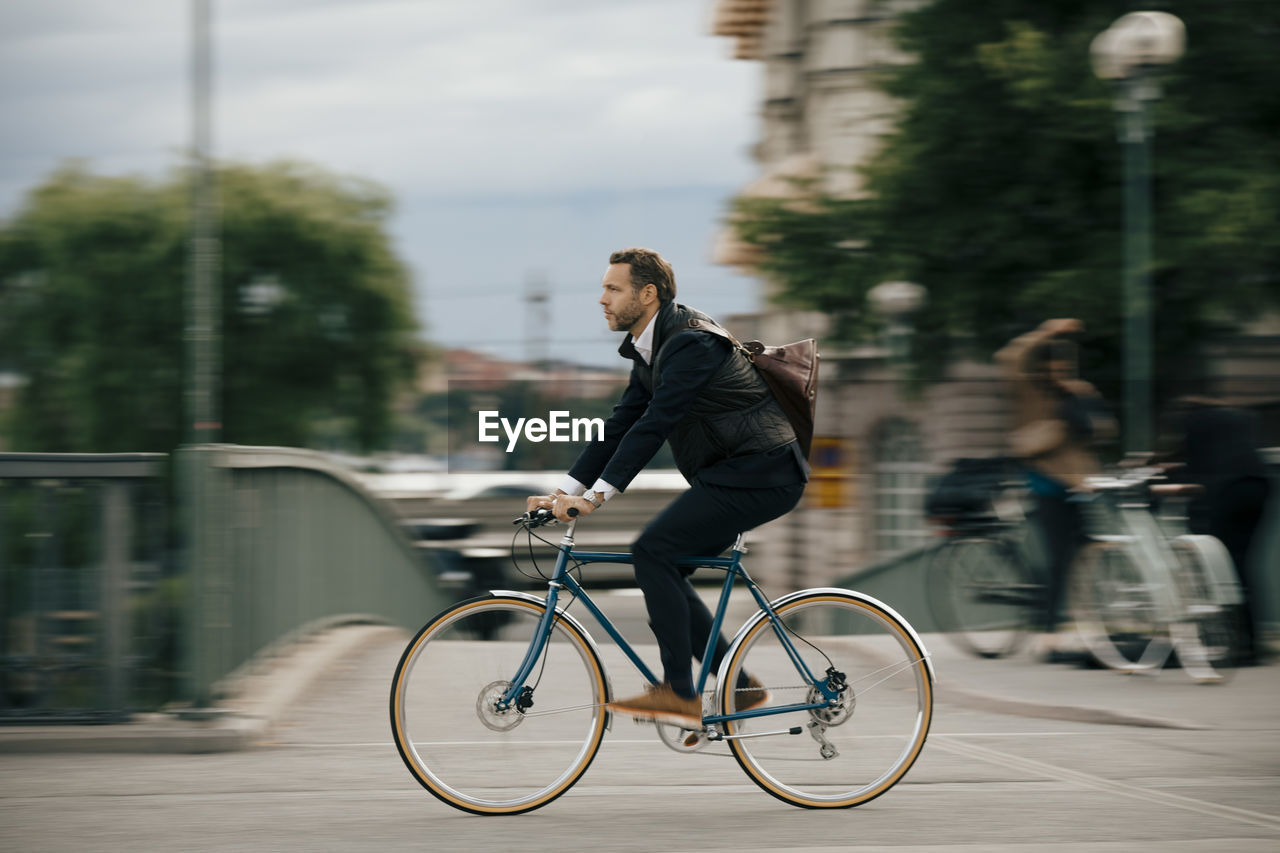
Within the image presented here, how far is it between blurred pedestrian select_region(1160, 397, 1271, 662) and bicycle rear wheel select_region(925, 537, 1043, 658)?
41.4 inches

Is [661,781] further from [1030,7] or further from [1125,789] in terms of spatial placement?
[1030,7]

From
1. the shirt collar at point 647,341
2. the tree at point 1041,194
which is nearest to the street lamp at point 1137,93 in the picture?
the tree at point 1041,194

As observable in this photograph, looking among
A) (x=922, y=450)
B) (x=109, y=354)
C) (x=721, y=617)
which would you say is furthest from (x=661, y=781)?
(x=109, y=354)

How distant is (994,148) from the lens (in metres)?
16.5

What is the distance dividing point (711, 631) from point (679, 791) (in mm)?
747

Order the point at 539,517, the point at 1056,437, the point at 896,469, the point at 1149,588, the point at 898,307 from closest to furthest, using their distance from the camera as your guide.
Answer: the point at 539,517 < the point at 1149,588 < the point at 1056,437 < the point at 898,307 < the point at 896,469

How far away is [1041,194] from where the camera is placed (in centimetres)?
1638

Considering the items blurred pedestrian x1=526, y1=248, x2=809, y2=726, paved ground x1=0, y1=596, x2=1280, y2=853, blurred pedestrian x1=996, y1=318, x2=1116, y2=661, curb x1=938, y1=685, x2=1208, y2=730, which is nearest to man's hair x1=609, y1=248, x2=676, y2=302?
blurred pedestrian x1=526, y1=248, x2=809, y2=726

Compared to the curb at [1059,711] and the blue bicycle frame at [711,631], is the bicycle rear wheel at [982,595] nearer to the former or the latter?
the curb at [1059,711]

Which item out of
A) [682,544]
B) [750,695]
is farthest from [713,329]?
[750,695]

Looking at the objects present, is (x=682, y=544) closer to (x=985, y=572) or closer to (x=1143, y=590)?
(x=1143, y=590)

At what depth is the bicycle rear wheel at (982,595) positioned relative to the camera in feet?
30.3

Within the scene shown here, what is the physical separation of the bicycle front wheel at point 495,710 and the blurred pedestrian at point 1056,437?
4.37 m

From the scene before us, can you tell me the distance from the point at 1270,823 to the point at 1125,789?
644 mm
